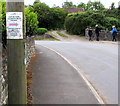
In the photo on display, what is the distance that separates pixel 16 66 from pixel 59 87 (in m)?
3.71

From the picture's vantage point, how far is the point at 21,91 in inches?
149

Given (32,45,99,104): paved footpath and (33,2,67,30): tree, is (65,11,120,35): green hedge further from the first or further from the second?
(32,45,99,104): paved footpath

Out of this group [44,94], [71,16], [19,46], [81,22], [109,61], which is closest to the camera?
[19,46]

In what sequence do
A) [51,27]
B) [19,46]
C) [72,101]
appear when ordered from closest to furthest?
[19,46] < [72,101] < [51,27]

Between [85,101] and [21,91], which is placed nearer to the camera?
[21,91]

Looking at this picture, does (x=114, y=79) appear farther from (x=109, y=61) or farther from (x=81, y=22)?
(x=81, y=22)

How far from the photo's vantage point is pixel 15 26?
12.1 feet

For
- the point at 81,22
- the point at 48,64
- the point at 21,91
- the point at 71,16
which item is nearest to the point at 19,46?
the point at 21,91

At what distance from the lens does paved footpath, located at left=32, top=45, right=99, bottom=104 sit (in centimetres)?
628

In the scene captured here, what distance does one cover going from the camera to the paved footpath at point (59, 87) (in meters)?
6.28

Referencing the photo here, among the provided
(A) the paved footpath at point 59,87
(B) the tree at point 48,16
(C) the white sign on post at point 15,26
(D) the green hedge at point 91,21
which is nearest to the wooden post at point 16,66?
(C) the white sign on post at point 15,26

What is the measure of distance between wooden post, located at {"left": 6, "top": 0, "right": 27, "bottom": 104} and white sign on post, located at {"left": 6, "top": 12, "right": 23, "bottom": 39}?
54 mm

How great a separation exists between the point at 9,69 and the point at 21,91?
0.35 m

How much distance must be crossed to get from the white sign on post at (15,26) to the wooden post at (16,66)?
54 millimetres
